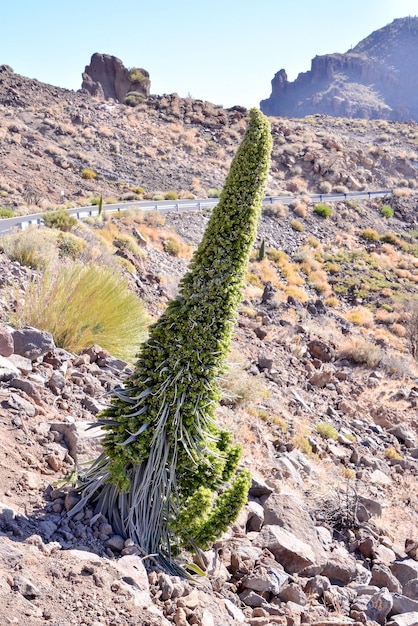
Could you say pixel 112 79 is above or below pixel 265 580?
above

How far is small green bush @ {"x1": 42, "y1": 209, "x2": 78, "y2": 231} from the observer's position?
16.4 meters

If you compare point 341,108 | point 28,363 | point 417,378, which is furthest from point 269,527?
point 341,108

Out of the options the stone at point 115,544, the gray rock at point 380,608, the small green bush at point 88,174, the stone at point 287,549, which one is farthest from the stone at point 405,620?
the small green bush at point 88,174

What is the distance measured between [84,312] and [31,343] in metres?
1.55

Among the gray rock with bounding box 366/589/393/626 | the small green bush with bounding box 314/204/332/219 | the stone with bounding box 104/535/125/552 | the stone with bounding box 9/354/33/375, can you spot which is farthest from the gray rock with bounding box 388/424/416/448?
the small green bush with bounding box 314/204/332/219

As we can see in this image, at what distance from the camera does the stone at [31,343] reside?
6.09 m

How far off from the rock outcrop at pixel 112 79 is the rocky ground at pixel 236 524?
52274 mm

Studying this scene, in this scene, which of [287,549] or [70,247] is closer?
[287,549]

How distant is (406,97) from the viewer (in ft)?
552

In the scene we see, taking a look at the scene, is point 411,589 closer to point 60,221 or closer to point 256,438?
point 256,438

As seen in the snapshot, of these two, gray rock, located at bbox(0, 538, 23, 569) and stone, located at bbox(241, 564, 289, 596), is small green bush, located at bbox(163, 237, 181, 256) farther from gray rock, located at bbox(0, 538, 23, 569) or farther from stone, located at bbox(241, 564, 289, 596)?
gray rock, located at bbox(0, 538, 23, 569)

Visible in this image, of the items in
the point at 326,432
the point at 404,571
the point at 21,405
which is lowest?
the point at 326,432

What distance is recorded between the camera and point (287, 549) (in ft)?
16.5

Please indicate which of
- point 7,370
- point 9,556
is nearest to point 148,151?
point 7,370
